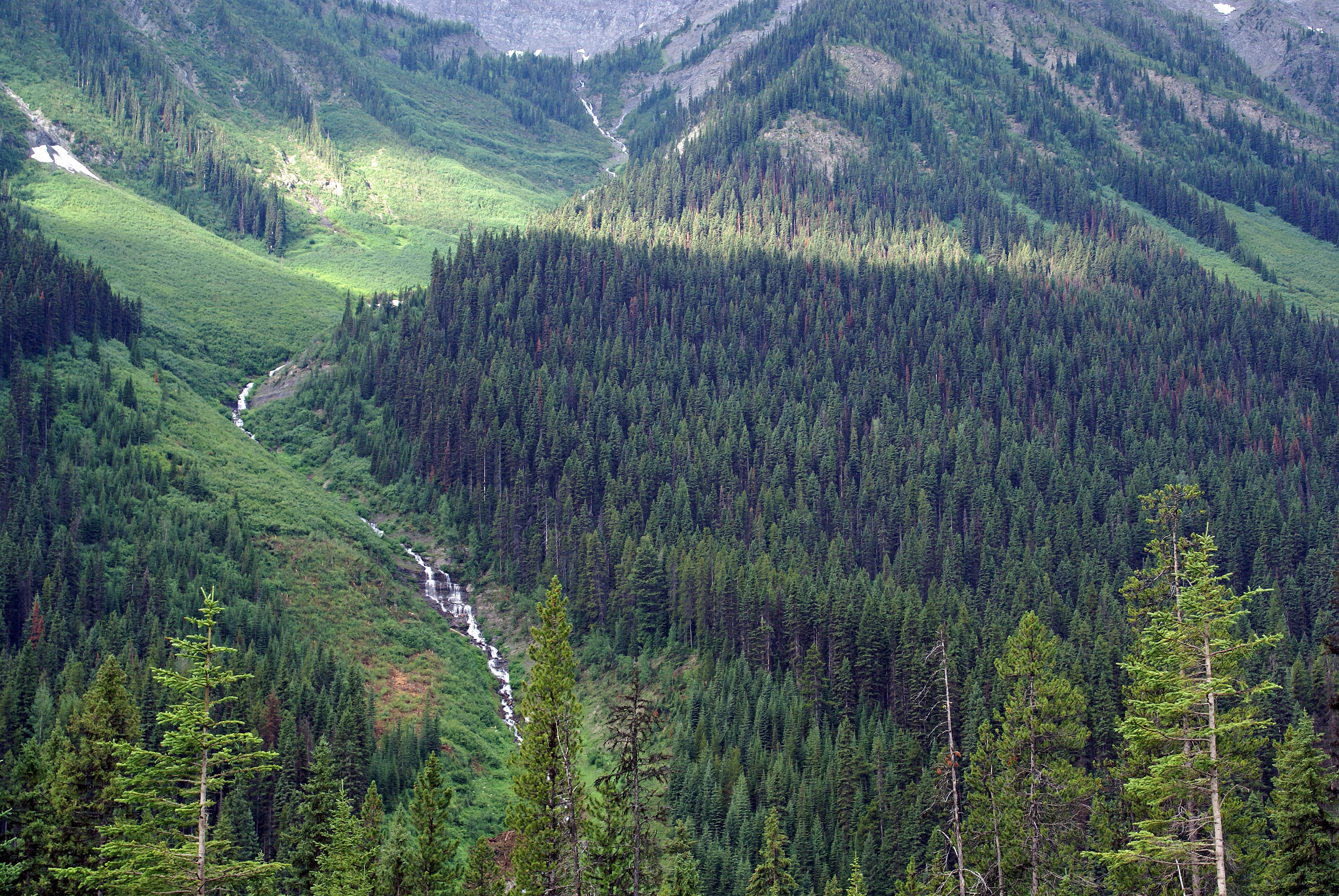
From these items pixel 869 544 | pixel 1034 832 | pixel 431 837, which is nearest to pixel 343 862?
pixel 431 837

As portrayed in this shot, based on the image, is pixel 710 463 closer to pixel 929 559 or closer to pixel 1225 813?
pixel 929 559

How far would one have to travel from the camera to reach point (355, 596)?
127062 millimetres

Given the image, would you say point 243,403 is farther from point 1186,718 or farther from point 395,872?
point 1186,718

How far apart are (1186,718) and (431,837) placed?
35.7m

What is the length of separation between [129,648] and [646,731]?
69.4m

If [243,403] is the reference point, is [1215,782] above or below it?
above

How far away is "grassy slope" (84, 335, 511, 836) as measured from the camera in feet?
358

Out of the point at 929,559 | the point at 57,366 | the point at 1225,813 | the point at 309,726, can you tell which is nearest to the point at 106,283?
the point at 57,366

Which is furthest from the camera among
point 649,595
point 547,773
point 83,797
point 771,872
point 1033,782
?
point 649,595

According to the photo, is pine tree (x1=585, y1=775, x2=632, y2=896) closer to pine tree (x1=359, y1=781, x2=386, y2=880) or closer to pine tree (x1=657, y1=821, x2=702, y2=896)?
pine tree (x1=657, y1=821, x2=702, y2=896)

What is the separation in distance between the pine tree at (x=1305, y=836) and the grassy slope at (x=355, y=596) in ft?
219

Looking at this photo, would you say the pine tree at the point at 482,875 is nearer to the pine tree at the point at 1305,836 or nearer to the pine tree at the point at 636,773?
the pine tree at the point at 636,773

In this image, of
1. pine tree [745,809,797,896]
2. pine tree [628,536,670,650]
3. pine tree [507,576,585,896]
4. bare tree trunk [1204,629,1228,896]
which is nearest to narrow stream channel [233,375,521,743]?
pine tree [628,536,670,650]

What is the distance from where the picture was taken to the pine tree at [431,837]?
55.1 meters
